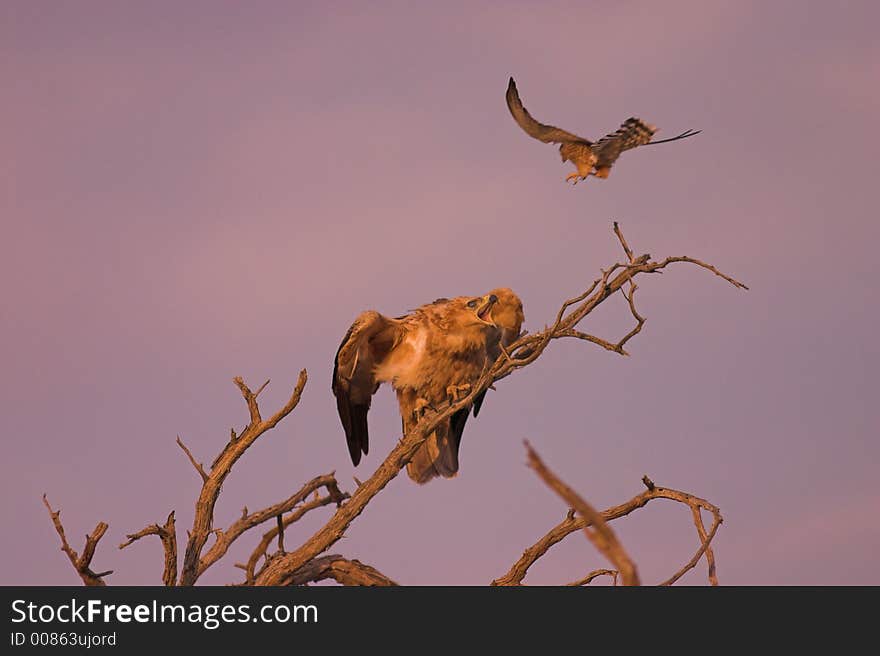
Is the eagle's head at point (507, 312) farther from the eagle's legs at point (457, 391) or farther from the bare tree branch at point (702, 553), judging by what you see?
the bare tree branch at point (702, 553)

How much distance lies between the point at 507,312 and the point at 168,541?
3.54 meters

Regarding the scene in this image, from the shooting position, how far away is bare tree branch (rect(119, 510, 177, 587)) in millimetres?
7277

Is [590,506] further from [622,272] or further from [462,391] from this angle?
[462,391]

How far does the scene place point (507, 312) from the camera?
9.38 m

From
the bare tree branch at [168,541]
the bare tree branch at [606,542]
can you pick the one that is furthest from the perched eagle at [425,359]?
the bare tree branch at [606,542]

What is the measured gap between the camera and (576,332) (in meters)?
7.05

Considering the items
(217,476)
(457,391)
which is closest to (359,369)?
(457,391)

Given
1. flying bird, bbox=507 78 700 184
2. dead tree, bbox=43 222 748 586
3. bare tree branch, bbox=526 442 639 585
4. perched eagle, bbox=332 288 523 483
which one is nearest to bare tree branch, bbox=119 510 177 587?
dead tree, bbox=43 222 748 586

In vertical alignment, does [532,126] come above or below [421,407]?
above

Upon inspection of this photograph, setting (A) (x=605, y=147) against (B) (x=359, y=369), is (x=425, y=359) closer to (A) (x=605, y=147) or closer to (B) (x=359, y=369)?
(B) (x=359, y=369)

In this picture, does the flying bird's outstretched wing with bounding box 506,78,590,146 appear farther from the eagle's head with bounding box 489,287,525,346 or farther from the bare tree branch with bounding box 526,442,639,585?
the bare tree branch with bounding box 526,442,639,585

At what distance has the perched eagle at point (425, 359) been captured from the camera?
941 cm

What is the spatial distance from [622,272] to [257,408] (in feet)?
8.76
